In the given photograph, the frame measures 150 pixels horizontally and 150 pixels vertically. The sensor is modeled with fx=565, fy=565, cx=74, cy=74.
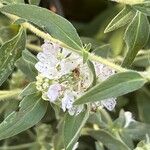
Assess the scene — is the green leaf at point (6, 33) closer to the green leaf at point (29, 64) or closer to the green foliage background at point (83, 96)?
the green foliage background at point (83, 96)

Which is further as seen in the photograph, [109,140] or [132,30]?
[109,140]

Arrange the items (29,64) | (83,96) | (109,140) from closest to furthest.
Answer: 1. (83,96)
2. (29,64)
3. (109,140)

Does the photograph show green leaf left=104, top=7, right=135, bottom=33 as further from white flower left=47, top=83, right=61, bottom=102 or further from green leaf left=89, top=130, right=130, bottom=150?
green leaf left=89, top=130, right=130, bottom=150

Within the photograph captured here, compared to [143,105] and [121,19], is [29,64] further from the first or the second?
[143,105]

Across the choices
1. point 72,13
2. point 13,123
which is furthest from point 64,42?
point 72,13

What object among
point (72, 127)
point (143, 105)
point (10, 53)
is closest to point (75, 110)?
point (72, 127)

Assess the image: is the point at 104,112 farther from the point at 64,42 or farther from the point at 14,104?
the point at 64,42
